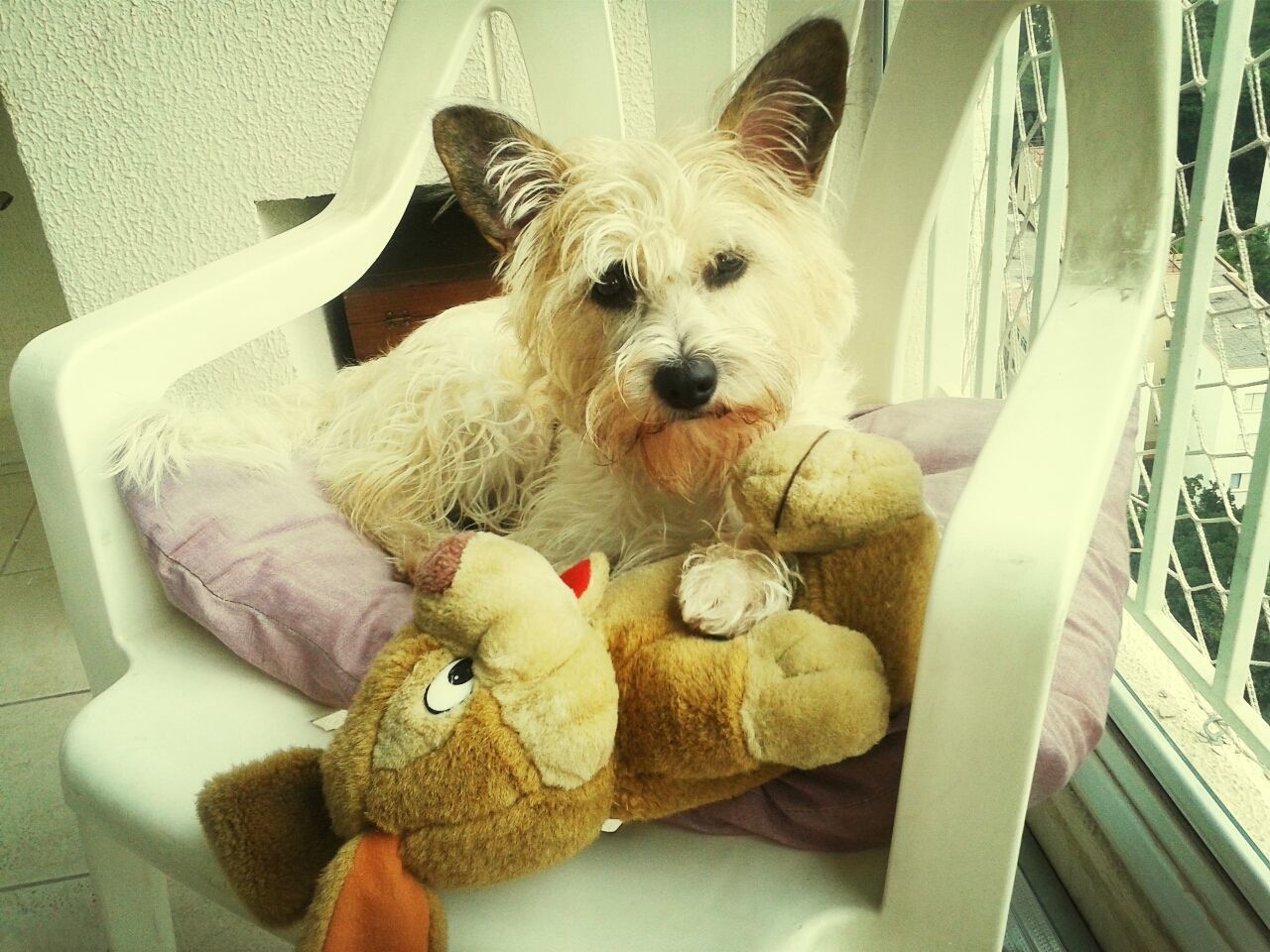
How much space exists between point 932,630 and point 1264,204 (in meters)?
0.92

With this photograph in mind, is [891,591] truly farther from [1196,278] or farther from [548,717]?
[1196,278]

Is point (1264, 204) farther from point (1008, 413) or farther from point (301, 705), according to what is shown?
point (301, 705)

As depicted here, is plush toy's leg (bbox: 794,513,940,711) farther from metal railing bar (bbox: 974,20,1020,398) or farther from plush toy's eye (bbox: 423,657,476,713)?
metal railing bar (bbox: 974,20,1020,398)

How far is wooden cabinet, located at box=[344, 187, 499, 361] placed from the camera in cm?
219

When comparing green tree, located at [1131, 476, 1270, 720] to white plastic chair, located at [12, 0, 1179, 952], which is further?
green tree, located at [1131, 476, 1270, 720]

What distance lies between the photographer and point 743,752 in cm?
66

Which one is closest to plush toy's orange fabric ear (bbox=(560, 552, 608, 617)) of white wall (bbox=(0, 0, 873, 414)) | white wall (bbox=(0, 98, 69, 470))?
white wall (bbox=(0, 0, 873, 414))

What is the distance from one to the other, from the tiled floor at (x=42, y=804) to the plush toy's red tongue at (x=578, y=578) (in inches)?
36.4

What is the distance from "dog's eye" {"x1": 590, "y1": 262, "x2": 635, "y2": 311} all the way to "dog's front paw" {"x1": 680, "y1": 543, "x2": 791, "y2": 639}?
0.35 meters

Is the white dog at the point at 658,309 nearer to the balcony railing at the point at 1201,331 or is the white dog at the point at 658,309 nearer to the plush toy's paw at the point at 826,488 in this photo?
the plush toy's paw at the point at 826,488

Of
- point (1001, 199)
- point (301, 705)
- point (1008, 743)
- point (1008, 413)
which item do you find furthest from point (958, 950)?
point (1001, 199)

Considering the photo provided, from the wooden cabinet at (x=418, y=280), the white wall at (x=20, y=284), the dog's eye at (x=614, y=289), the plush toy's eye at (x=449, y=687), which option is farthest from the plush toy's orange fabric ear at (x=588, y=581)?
the white wall at (x=20, y=284)

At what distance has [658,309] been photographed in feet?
3.38

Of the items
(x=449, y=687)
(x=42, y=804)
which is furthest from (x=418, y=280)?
(x=449, y=687)
